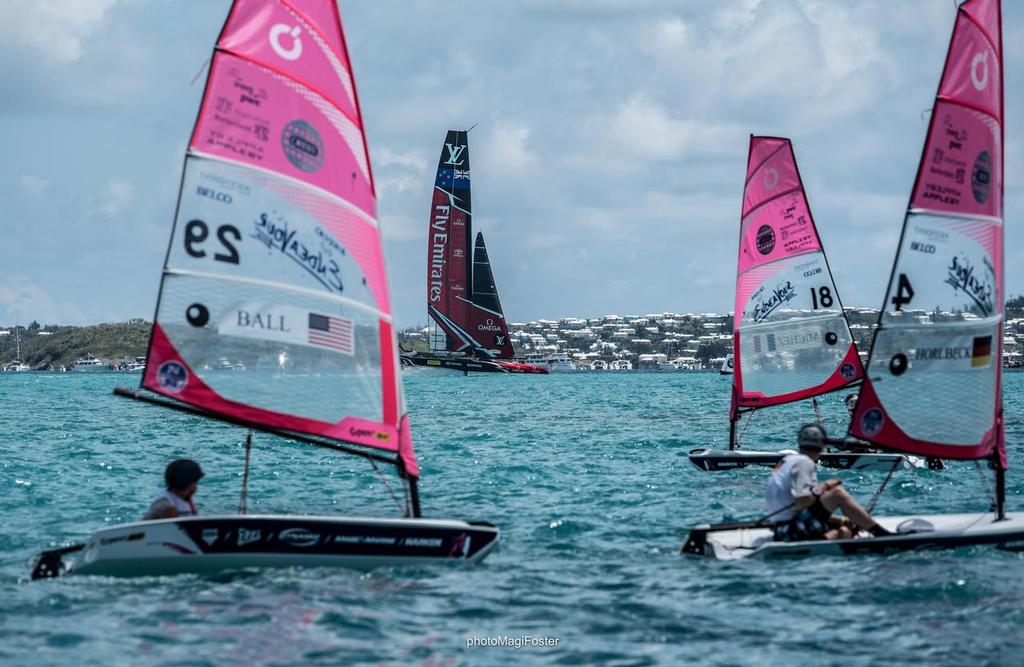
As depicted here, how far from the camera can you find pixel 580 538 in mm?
15320

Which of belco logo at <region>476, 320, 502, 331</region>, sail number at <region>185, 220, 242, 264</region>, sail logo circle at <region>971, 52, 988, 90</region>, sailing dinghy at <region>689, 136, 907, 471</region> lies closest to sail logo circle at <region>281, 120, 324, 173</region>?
sail number at <region>185, 220, 242, 264</region>

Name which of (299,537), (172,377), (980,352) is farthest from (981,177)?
(172,377)

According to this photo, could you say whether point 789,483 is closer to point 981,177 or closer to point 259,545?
point 981,177

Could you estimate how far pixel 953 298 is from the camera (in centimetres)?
1456

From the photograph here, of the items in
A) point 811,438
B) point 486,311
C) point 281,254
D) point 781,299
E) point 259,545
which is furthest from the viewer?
point 486,311

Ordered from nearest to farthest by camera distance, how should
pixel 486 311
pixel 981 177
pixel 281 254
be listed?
pixel 281 254 < pixel 981 177 < pixel 486 311

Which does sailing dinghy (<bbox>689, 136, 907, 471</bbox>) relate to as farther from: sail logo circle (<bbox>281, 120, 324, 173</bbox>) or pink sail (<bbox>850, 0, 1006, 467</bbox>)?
sail logo circle (<bbox>281, 120, 324, 173</bbox>)

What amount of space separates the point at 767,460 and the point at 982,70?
9.63m

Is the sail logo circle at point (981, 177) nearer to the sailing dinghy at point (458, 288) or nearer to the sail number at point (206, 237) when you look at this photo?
the sail number at point (206, 237)

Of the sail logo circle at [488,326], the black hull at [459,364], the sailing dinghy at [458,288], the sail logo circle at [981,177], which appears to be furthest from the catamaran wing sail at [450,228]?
the sail logo circle at [981,177]

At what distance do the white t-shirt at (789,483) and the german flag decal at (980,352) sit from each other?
2698 millimetres

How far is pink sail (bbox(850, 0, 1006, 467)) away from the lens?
564 inches

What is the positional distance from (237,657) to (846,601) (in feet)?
19.0

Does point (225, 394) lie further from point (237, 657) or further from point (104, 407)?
point (104, 407)
